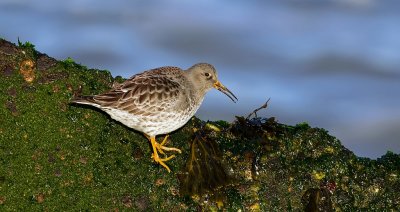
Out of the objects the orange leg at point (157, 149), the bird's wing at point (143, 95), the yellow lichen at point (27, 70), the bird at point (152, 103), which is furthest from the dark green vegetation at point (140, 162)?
Result: the bird's wing at point (143, 95)

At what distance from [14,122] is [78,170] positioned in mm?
1294

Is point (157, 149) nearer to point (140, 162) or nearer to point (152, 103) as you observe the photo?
point (140, 162)

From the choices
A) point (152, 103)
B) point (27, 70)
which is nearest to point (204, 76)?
point (152, 103)

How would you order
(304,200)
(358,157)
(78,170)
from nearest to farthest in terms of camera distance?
(78,170) < (304,200) < (358,157)

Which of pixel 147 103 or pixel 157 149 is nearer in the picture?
pixel 147 103

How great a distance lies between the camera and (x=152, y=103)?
37.2 ft

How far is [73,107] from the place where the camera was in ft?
37.3

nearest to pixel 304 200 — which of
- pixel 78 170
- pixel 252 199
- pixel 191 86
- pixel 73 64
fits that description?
pixel 252 199

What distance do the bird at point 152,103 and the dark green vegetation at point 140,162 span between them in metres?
0.33

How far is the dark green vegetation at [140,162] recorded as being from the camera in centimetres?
1085

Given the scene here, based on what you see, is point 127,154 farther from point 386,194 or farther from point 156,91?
point 386,194

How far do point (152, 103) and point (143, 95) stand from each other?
20cm

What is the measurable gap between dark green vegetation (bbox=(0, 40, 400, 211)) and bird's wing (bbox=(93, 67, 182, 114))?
543mm

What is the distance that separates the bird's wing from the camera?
36.7 feet
